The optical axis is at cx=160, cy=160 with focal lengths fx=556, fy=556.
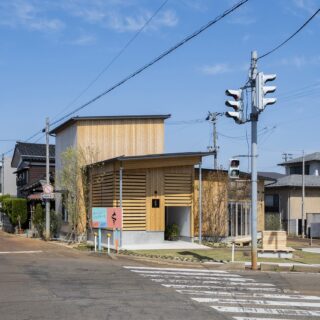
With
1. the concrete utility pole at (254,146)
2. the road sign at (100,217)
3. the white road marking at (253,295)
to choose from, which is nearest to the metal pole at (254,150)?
A: the concrete utility pole at (254,146)

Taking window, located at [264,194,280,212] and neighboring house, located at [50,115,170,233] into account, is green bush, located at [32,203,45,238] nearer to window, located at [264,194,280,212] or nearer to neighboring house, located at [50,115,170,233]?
neighboring house, located at [50,115,170,233]

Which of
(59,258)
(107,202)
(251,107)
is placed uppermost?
(251,107)

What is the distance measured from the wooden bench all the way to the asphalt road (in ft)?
15.0

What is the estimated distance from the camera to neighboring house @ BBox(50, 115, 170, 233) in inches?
1236

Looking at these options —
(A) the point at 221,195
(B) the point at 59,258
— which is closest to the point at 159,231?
(A) the point at 221,195

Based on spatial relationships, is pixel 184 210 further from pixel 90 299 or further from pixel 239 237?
pixel 90 299

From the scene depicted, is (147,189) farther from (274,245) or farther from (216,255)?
(274,245)

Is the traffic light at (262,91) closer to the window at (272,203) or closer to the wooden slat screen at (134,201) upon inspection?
the wooden slat screen at (134,201)

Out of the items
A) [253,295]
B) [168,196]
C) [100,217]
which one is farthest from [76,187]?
[253,295]

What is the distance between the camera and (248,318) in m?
9.27

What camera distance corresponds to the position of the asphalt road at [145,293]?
31.3 ft

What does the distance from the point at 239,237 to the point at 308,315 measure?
20.3 m

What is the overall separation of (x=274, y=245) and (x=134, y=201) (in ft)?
24.6

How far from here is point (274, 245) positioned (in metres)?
21.5
